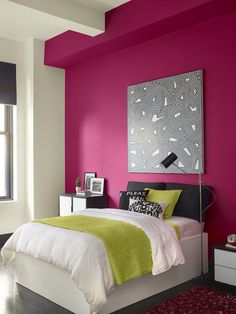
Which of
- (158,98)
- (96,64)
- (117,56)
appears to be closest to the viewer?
(158,98)

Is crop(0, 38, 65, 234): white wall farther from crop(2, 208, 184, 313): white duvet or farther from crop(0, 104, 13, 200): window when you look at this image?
crop(2, 208, 184, 313): white duvet

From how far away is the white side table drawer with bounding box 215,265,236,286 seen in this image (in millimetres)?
3422

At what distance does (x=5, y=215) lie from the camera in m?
5.64

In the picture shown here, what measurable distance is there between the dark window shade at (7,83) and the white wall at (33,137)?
0.09 metres

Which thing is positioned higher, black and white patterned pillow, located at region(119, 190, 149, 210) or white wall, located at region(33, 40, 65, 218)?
white wall, located at region(33, 40, 65, 218)

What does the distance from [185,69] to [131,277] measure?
2591 mm

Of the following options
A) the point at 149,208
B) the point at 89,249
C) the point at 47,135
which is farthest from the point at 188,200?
the point at 47,135

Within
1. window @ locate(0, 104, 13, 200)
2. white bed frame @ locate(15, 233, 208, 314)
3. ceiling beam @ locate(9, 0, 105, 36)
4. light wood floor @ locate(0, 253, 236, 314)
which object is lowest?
light wood floor @ locate(0, 253, 236, 314)

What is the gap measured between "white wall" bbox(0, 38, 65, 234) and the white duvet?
201cm

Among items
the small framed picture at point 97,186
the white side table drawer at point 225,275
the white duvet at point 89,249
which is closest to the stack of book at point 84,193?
the small framed picture at point 97,186

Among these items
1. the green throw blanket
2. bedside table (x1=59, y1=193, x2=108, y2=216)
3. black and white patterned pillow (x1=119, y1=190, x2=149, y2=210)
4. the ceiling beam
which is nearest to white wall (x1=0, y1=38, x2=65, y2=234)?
bedside table (x1=59, y1=193, x2=108, y2=216)

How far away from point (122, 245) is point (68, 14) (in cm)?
285

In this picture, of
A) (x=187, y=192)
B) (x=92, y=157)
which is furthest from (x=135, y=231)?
(x=92, y=157)

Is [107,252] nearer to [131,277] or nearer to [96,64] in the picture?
[131,277]
